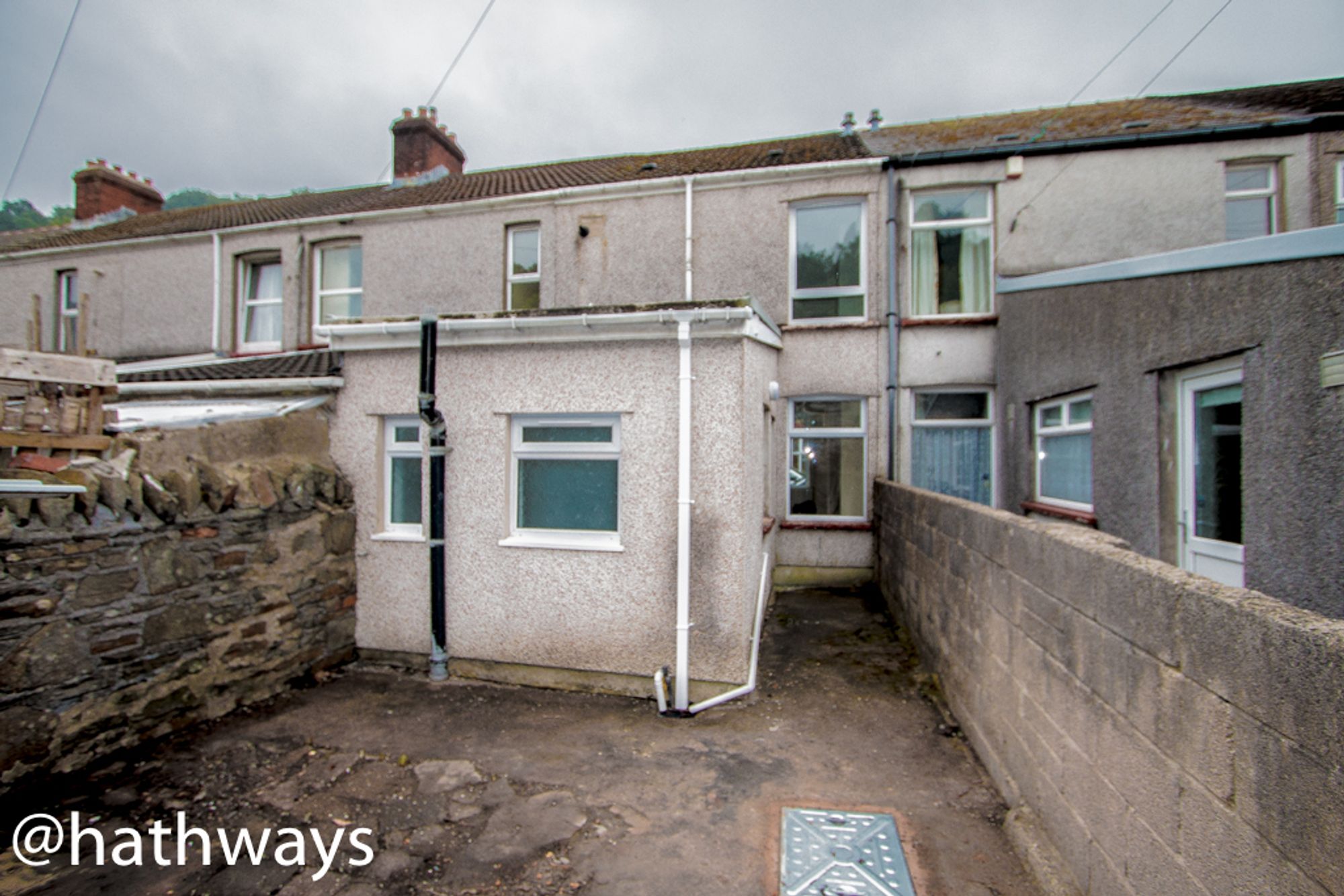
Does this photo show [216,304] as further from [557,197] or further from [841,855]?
[841,855]

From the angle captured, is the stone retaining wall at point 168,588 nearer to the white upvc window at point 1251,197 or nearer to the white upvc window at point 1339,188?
the white upvc window at point 1251,197

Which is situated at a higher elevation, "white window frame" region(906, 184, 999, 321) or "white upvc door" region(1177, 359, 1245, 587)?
"white window frame" region(906, 184, 999, 321)

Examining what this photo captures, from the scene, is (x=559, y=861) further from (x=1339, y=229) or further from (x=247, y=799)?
(x=1339, y=229)

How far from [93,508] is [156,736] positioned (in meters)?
1.61

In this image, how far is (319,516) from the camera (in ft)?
17.8

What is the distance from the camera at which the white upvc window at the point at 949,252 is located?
892cm

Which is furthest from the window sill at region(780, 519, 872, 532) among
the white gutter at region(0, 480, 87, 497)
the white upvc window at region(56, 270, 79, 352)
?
the white upvc window at region(56, 270, 79, 352)

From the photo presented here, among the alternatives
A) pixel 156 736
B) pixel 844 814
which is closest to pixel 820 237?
pixel 844 814

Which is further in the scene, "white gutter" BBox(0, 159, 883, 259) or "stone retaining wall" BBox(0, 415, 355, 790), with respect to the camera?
"white gutter" BBox(0, 159, 883, 259)

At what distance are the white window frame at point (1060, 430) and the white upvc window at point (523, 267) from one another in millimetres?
7485

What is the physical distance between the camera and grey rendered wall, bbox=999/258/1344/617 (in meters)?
3.62

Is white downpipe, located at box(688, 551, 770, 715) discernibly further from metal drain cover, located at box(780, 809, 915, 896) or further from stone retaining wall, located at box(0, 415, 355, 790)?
stone retaining wall, located at box(0, 415, 355, 790)

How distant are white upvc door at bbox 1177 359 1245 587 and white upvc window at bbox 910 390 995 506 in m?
3.74
